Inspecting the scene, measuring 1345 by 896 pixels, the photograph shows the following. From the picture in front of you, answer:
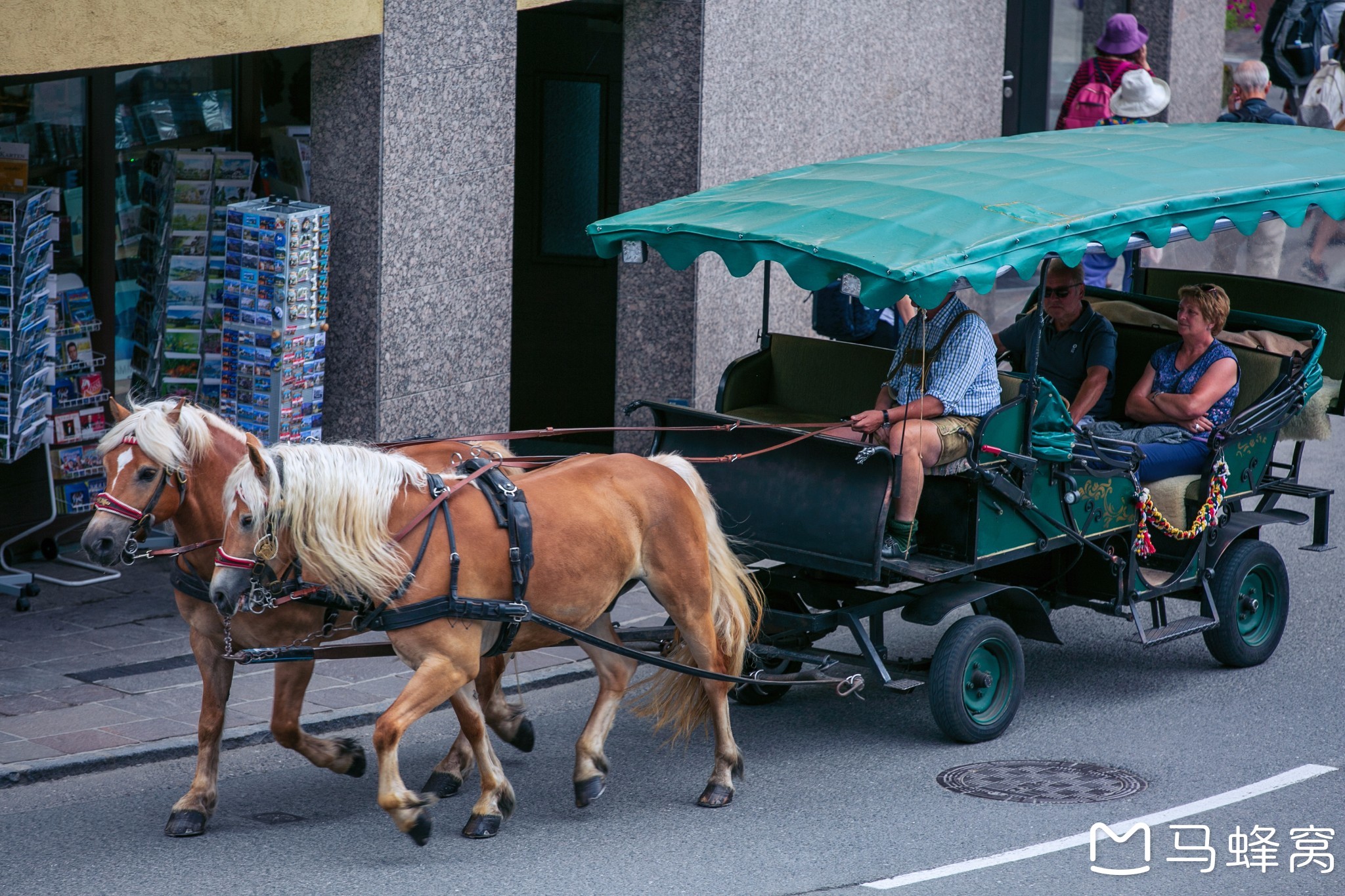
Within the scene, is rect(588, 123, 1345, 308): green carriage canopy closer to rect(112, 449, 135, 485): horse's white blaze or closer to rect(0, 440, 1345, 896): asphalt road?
rect(0, 440, 1345, 896): asphalt road

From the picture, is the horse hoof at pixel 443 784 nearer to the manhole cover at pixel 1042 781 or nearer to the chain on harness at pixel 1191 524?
the manhole cover at pixel 1042 781

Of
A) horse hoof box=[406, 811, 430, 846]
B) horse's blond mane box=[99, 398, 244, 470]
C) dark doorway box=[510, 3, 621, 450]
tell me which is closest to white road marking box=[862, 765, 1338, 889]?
horse hoof box=[406, 811, 430, 846]

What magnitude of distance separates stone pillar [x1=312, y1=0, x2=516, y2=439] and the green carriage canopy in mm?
2305

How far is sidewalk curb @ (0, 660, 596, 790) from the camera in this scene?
21.2 feet

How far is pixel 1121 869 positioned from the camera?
5.74 m

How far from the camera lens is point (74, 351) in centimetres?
927

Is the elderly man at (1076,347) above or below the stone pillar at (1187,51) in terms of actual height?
below

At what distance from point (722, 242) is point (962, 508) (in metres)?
1.54

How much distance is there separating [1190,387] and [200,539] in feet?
16.1

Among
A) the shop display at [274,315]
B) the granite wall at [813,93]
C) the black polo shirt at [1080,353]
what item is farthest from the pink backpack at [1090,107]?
the shop display at [274,315]

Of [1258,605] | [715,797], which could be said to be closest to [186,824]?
[715,797]

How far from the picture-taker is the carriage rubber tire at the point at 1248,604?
8023mm

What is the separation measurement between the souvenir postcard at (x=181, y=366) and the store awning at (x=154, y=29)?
2.08 m

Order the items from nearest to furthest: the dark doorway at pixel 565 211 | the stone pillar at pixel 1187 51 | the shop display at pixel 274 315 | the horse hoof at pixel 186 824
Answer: the horse hoof at pixel 186 824
the shop display at pixel 274 315
the dark doorway at pixel 565 211
the stone pillar at pixel 1187 51
